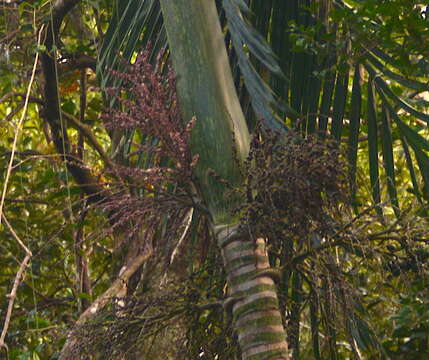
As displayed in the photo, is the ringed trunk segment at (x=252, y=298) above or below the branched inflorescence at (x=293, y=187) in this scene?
below

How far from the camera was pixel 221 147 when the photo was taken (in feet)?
7.66

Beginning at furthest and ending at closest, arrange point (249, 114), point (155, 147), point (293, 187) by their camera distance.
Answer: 1. point (249, 114)
2. point (155, 147)
3. point (293, 187)

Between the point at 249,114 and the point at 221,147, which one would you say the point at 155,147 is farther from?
the point at 249,114

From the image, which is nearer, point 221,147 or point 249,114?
point 221,147

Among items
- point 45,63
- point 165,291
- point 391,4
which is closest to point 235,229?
point 165,291

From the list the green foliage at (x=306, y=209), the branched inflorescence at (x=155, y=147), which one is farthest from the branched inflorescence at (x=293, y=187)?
the branched inflorescence at (x=155, y=147)

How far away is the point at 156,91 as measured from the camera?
221 cm

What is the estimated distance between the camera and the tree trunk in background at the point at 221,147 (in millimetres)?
2176

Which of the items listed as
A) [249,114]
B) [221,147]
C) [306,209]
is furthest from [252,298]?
[249,114]

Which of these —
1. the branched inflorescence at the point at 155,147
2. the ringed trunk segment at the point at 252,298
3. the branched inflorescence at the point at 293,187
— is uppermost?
the branched inflorescence at the point at 155,147

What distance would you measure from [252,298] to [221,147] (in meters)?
0.42

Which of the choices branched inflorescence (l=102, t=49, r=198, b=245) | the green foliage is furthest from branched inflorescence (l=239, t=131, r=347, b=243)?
branched inflorescence (l=102, t=49, r=198, b=245)

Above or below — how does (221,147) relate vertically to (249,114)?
below

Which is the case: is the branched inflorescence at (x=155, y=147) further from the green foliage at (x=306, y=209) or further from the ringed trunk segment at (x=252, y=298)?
the ringed trunk segment at (x=252, y=298)
